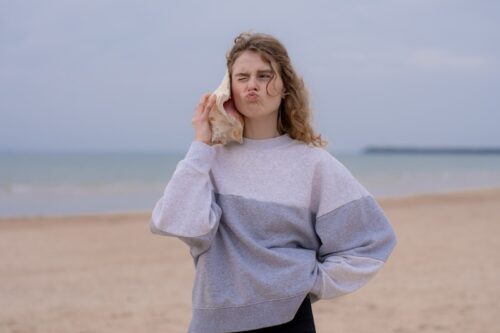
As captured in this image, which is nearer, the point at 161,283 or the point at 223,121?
the point at 223,121

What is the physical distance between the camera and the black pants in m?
2.15

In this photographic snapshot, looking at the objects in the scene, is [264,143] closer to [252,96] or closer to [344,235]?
[252,96]

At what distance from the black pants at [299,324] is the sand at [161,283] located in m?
3.46

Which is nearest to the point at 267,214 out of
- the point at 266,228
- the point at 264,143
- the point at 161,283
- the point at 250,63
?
the point at 266,228

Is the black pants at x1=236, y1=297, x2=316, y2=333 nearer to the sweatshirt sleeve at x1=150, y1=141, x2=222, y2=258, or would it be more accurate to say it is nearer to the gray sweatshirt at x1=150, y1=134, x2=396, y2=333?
the gray sweatshirt at x1=150, y1=134, x2=396, y2=333

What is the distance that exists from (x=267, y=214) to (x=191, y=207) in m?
0.26

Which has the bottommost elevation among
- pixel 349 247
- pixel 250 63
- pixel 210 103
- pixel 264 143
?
pixel 349 247

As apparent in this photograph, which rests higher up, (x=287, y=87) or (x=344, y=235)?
(x=287, y=87)

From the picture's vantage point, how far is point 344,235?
2.16 m

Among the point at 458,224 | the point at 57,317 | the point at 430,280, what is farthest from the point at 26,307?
the point at 458,224

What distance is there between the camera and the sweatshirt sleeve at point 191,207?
1.96 meters

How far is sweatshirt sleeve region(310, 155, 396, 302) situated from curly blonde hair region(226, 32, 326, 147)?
5.3 inches

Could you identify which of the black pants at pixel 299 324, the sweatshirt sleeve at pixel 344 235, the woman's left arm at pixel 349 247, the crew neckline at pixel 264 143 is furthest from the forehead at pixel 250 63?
the black pants at pixel 299 324

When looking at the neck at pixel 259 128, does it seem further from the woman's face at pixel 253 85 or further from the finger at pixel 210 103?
the finger at pixel 210 103
